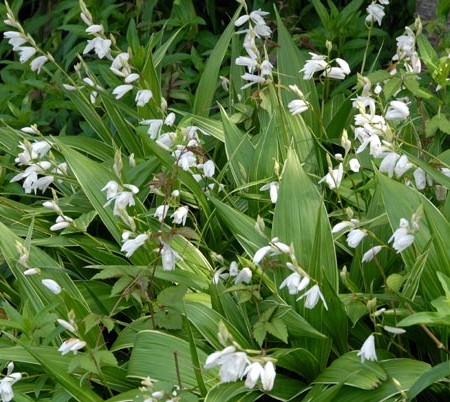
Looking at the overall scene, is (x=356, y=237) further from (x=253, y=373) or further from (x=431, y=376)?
(x=253, y=373)

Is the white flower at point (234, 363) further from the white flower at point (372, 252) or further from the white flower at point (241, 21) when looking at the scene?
the white flower at point (241, 21)

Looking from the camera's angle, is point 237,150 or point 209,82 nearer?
point 237,150

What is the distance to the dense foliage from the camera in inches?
101

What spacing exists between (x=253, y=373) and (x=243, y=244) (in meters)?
0.88

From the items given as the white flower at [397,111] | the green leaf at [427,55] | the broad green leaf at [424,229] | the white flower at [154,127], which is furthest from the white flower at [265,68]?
the broad green leaf at [424,229]

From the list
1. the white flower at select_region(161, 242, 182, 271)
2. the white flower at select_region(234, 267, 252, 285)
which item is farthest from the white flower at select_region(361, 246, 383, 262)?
the white flower at select_region(161, 242, 182, 271)

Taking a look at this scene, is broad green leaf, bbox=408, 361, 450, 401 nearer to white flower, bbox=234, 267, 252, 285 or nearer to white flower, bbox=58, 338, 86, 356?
white flower, bbox=234, 267, 252, 285

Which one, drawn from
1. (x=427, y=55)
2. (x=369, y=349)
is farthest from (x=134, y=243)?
(x=427, y=55)

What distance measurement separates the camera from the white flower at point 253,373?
2.10 m

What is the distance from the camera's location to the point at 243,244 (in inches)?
116

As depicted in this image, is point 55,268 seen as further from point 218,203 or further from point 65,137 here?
point 65,137

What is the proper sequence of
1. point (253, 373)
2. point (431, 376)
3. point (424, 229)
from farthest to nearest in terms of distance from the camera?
point (424, 229)
point (431, 376)
point (253, 373)

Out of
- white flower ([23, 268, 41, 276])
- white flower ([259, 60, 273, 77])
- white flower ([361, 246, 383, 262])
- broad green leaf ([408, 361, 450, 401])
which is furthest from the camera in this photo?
white flower ([259, 60, 273, 77])

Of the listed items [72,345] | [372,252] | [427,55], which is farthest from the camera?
[427,55]
